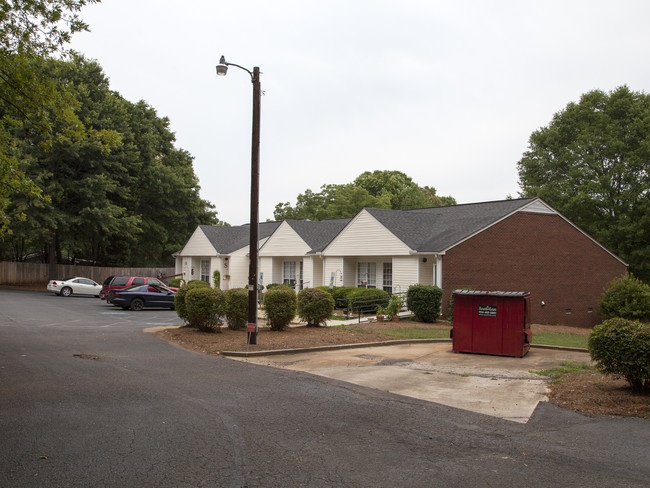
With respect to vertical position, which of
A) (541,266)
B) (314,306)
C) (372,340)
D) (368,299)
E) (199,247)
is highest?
(199,247)

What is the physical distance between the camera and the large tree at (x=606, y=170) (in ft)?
138

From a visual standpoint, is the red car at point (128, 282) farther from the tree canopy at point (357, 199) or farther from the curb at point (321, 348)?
Answer: the tree canopy at point (357, 199)

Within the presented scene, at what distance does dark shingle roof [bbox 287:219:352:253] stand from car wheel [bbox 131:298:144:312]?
10.2 metres

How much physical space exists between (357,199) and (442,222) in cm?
3312

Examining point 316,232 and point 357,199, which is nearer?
point 316,232

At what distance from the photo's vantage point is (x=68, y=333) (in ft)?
56.2

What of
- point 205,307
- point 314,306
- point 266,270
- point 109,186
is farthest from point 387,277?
point 109,186

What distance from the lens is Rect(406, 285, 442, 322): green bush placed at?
75.0 feet

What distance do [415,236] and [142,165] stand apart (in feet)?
94.2

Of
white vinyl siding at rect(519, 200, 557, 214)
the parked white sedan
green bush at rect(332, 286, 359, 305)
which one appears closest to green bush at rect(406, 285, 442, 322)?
green bush at rect(332, 286, 359, 305)

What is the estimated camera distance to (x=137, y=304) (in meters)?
27.8

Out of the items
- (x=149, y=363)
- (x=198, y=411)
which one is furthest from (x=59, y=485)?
(x=149, y=363)

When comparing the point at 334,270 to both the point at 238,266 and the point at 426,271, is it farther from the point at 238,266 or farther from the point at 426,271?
the point at 238,266

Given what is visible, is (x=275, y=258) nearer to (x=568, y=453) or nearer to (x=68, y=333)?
(x=68, y=333)
